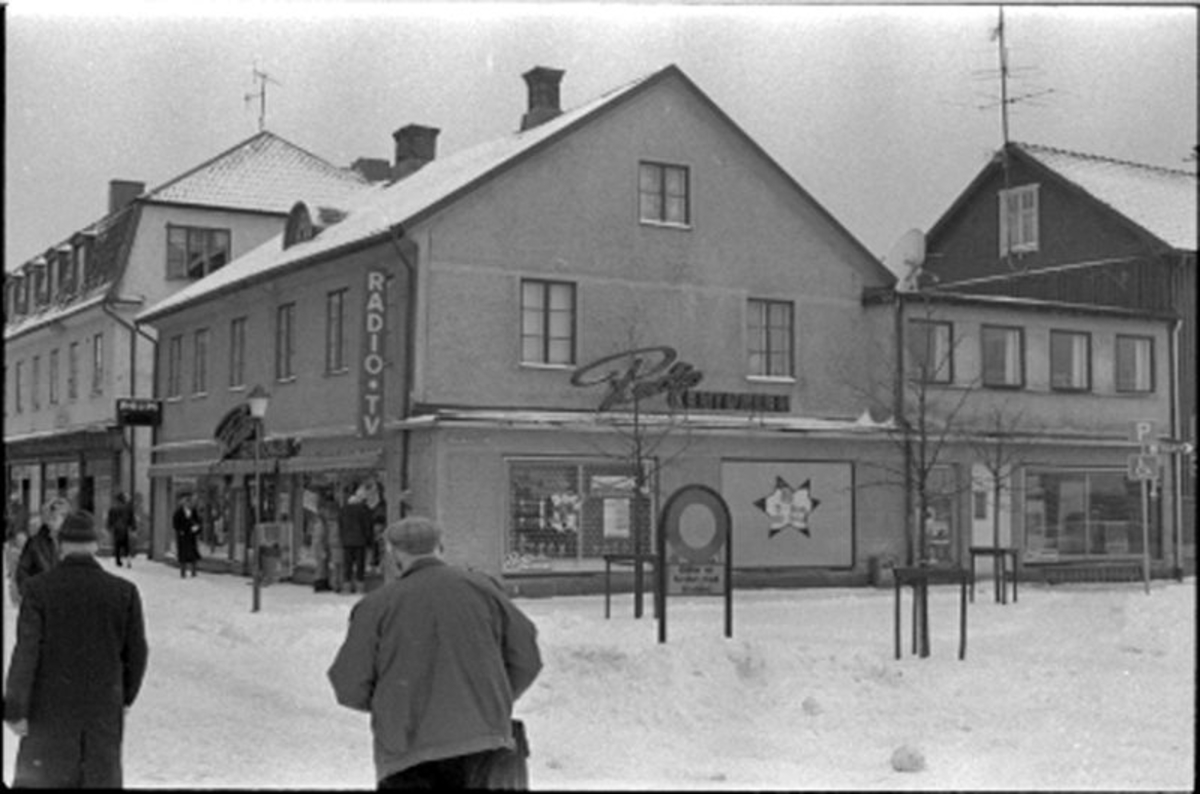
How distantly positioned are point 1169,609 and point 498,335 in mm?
2721

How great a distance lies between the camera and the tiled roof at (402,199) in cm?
524

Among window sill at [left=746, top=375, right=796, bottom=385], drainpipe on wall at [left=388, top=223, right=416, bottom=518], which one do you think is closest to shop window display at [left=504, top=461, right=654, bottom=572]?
drainpipe on wall at [left=388, top=223, right=416, bottom=518]

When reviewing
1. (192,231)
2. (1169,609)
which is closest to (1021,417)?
(1169,609)

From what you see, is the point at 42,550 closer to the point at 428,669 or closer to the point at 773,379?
the point at 428,669

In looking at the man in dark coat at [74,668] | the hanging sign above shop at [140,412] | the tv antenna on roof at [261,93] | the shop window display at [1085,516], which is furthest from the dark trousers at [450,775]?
the shop window display at [1085,516]

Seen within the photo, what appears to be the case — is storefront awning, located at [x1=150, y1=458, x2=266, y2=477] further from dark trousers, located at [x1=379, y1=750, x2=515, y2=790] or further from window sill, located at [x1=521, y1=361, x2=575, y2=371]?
dark trousers, located at [x1=379, y1=750, x2=515, y2=790]

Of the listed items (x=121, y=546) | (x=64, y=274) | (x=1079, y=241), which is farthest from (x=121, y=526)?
(x=1079, y=241)

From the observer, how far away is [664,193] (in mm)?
5457

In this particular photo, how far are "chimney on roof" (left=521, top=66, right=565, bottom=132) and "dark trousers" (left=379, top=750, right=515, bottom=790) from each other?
241 cm

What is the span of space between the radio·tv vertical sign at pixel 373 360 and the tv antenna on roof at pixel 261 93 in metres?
0.84

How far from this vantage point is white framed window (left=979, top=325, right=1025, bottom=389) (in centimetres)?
571

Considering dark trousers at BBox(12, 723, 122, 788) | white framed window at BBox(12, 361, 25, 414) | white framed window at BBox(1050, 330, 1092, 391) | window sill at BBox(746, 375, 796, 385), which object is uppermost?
white framed window at BBox(1050, 330, 1092, 391)

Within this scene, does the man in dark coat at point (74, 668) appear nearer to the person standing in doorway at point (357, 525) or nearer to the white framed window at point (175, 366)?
the person standing in doorway at point (357, 525)

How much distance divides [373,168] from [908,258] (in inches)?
78.3
